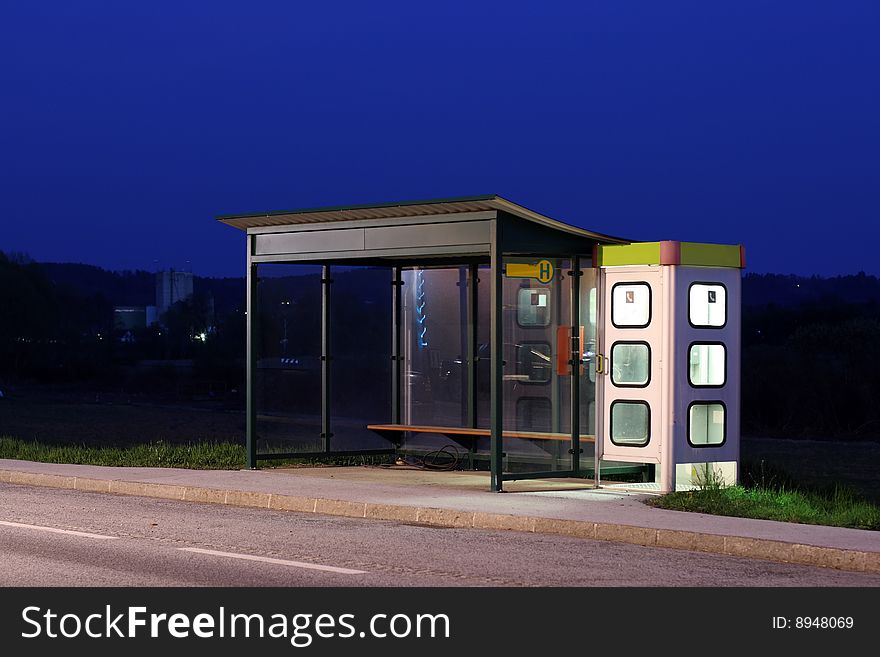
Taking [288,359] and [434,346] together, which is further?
[434,346]

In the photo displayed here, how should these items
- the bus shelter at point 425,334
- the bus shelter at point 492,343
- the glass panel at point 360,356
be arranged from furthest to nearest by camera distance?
the glass panel at point 360,356 < the bus shelter at point 425,334 < the bus shelter at point 492,343

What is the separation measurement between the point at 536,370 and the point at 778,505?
12.4 ft

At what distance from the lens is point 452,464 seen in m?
18.4

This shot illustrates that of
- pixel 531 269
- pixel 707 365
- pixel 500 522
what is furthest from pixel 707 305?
pixel 500 522

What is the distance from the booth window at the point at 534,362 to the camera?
53.3ft

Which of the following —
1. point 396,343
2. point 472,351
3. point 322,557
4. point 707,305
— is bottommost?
point 322,557

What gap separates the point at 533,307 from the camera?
53.4 feet

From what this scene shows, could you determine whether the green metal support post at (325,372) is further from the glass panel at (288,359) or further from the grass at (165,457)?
the grass at (165,457)

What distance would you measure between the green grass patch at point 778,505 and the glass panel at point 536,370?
2.25 metres

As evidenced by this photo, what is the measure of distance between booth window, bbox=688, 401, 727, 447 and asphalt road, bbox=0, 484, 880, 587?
10.7 feet

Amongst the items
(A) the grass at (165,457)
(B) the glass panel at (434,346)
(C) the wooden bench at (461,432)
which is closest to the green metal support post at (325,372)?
(A) the grass at (165,457)

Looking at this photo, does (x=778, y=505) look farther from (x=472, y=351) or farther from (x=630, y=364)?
(x=472, y=351)
